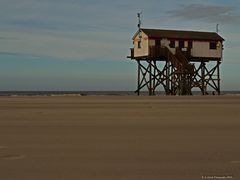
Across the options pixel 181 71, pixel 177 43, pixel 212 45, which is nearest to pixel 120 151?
pixel 181 71

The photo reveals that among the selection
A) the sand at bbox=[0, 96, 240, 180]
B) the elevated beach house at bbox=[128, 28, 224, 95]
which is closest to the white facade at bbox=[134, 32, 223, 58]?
the elevated beach house at bbox=[128, 28, 224, 95]

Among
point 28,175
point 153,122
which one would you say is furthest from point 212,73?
point 28,175

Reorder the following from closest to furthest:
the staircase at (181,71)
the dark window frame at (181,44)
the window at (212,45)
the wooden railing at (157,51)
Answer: the staircase at (181,71) < the wooden railing at (157,51) < the dark window frame at (181,44) < the window at (212,45)

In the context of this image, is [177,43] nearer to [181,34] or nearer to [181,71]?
[181,34]

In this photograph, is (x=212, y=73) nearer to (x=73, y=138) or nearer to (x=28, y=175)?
(x=73, y=138)

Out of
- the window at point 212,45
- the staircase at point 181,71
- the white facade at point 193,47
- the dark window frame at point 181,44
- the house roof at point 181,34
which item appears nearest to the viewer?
the staircase at point 181,71

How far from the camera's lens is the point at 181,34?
48.9 meters

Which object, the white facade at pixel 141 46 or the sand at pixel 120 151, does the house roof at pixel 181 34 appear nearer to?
the white facade at pixel 141 46

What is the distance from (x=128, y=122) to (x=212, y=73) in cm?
4131

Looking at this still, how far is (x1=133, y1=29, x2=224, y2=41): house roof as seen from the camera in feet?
156

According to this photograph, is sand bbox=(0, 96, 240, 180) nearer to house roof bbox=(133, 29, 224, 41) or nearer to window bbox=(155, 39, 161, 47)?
window bbox=(155, 39, 161, 47)

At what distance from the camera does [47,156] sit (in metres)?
7.04

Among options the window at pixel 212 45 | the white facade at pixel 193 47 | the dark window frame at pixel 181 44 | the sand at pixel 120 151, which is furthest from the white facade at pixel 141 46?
the sand at pixel 120 151

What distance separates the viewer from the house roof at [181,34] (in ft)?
156
